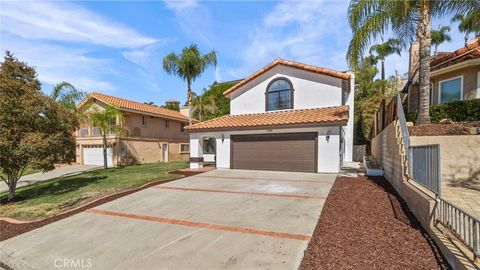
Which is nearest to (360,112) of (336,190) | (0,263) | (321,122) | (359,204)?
(321,122)

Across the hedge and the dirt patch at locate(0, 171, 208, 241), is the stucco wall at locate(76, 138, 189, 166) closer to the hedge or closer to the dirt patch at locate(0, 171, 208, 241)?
the dirt patch at locate(0, 171, 208, 241)

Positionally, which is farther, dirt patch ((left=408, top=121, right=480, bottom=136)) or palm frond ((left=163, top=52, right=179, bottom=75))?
palm frond ((left=163, top=52, right=179, bottom=75))

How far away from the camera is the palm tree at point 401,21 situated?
10578 mm

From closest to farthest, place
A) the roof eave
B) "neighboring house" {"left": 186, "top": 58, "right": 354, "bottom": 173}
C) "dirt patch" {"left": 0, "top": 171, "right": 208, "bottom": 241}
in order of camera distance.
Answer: "dirt patch" {"left": 0, "top": 171, "right": 208, "bottom": 241}
the roof eave
"neighboring house" {"left": 186, "top": 58, "right": 354, "bottom": 173}

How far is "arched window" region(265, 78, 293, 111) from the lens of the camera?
17.3 metres

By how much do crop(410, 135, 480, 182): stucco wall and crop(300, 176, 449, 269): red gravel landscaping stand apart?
3526mm

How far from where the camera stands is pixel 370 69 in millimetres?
30141

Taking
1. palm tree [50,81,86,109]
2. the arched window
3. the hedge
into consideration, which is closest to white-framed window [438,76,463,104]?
the hedge

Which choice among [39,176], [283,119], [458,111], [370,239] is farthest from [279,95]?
[39,176]

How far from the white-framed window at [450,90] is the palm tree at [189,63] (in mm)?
16328

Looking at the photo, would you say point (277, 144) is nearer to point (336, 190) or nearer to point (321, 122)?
point (321, 122)

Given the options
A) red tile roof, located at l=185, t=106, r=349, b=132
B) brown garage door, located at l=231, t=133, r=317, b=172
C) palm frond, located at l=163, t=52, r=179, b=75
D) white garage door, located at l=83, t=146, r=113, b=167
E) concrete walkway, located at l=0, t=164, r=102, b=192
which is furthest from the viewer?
white garage door, located at l=83, t=146, r=113, b=167

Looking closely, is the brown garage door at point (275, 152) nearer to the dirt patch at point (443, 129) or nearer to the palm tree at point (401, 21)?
the dirt patch at point (443, 129)

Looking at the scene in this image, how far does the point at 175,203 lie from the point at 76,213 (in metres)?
3.06
